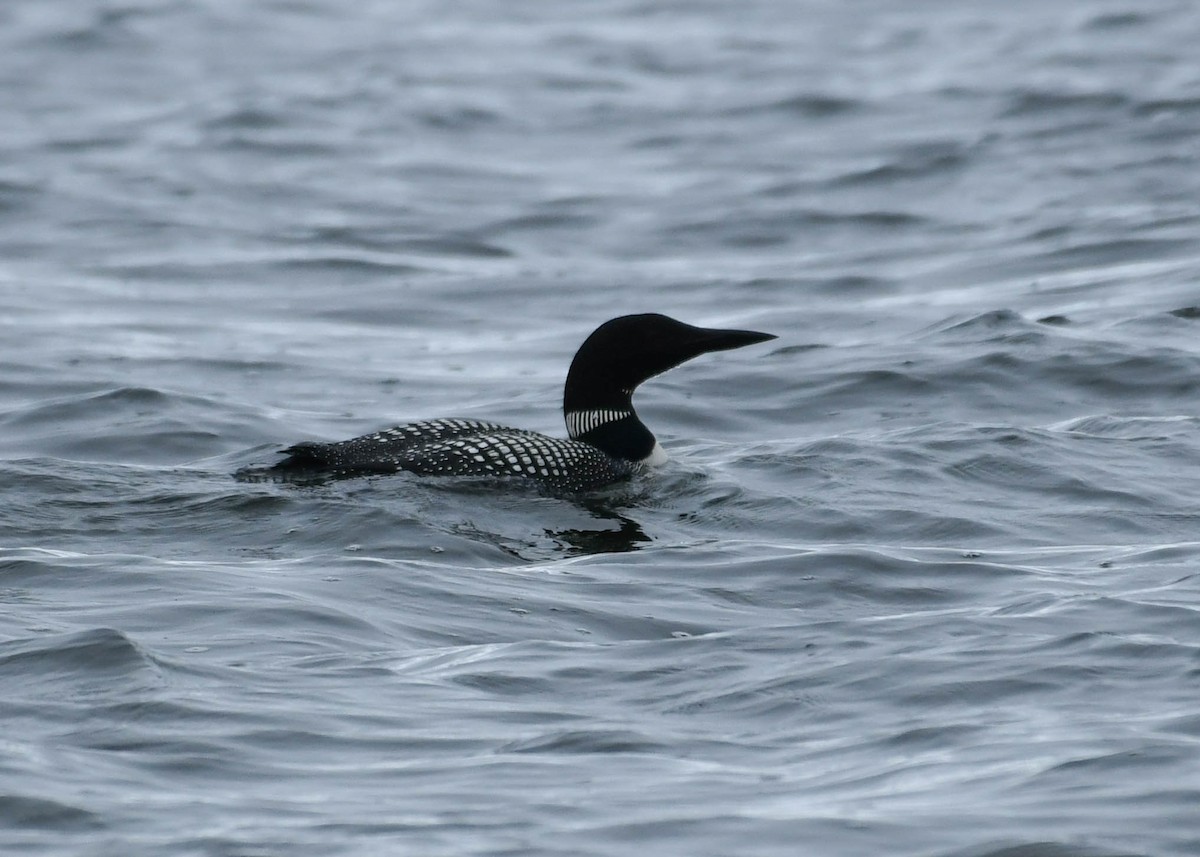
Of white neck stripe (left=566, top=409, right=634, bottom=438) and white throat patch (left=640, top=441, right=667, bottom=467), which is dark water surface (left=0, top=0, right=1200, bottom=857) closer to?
white throat patch (left=640, top=441, right=667, bottom=467)

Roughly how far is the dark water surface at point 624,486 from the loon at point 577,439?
140 mm

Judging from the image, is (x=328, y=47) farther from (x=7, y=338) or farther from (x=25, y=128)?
(x=7, y=338)

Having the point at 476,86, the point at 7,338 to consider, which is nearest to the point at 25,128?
the point at 476,86

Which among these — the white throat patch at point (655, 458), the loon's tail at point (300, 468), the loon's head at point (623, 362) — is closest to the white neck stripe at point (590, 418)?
the loon's head at point (623, 362)

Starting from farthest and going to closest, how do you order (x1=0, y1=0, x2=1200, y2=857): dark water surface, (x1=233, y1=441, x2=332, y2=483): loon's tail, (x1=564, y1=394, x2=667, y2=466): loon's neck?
(x1=564, y1=394, x2=667, y2=466): loon's neck < (x1=233, y1=441, x2=332, y2=483): loon's tail < (x1=0, y1=0, x2=1200, y2=857): dark water surface

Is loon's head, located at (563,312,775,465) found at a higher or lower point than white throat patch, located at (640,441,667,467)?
higher

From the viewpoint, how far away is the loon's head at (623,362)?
7730 millimetres

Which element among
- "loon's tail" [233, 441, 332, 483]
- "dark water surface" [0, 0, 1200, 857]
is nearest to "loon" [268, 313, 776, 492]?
"loon's tail" [233, 441, 332, 483]

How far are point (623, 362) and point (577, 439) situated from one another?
0.33 meters

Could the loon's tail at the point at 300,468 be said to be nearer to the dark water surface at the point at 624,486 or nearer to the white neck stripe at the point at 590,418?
the dark water surface at the point at 624,486

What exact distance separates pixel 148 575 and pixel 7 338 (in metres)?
5.32

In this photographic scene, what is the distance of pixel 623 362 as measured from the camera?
7.75m

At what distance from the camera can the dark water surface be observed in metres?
4.16

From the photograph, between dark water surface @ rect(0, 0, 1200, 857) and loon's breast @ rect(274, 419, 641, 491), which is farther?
loon's breast @ rect(274, 419, 641, 491)
